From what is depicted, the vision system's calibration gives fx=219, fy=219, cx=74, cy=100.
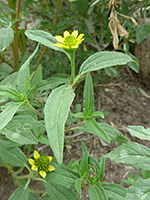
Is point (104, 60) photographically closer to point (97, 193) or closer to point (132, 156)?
point (132, 156)

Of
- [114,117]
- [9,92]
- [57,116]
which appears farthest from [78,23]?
[57,116]

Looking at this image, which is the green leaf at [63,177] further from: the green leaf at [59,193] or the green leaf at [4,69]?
the green leaf at [4,69]

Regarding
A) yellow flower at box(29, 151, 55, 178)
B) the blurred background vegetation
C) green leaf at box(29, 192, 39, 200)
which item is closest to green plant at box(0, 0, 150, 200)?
yellow flower at box(29, 151, 55, 178)

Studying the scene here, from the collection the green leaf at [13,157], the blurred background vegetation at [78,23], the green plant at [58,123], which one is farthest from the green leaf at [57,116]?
the blurred background vegetation at [78,23]

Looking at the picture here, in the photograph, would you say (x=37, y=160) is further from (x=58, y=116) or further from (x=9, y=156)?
(x=58, y=116)

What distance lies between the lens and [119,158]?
0.71 meters

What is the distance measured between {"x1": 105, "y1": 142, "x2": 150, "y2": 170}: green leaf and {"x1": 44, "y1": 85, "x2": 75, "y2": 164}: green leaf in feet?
0.92

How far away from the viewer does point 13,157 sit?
3.23ft

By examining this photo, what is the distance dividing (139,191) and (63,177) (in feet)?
1.05

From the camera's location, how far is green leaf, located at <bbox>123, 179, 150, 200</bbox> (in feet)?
2.04

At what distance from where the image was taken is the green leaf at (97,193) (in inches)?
30.2

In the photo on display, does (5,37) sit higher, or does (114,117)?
(5,37)

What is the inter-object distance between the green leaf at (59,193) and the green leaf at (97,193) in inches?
3.6

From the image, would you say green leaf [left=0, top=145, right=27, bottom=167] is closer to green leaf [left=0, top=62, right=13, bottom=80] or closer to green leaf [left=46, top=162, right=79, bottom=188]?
green leaf [left=46, top=162, right=79, bottom=188]
